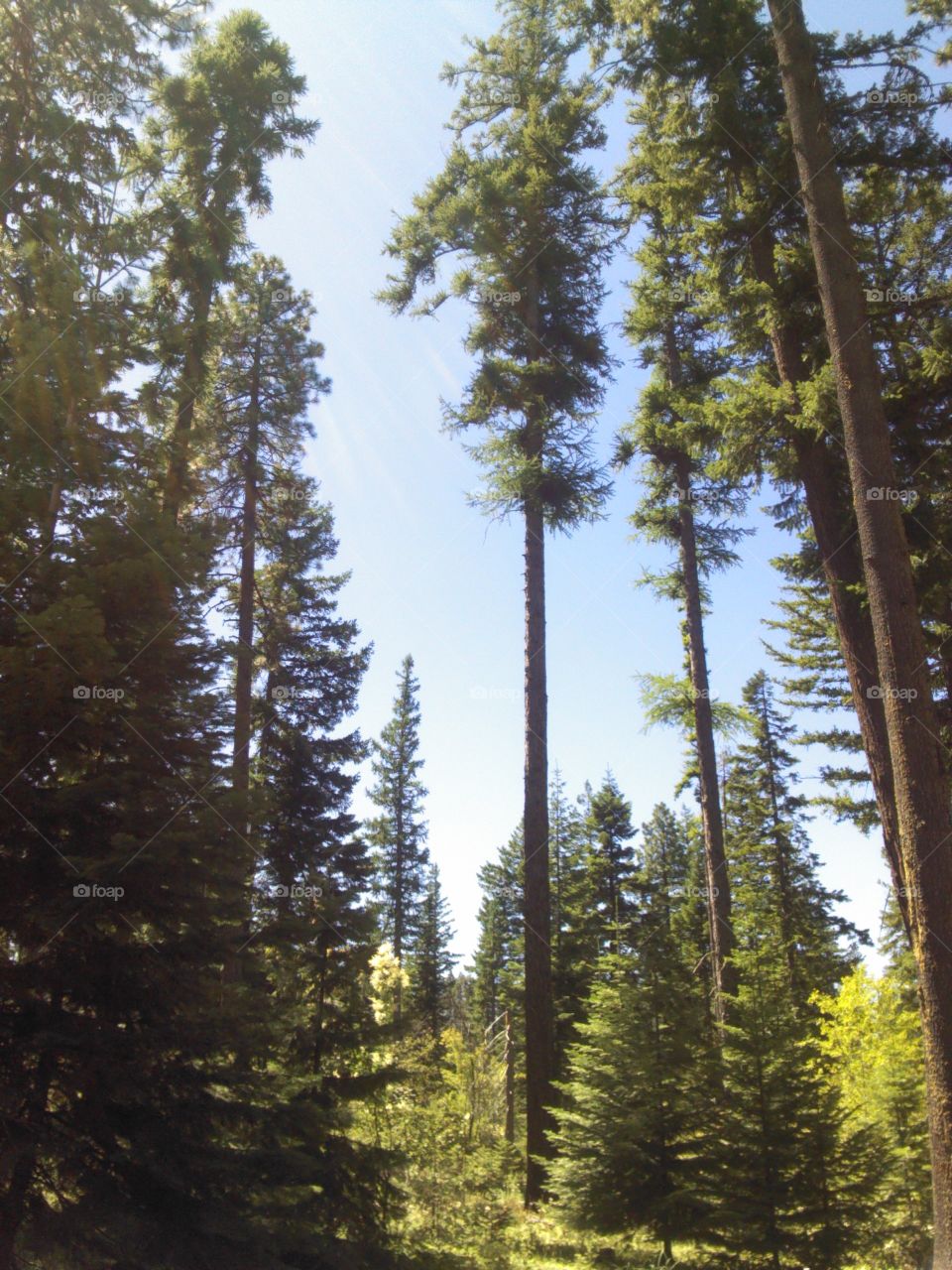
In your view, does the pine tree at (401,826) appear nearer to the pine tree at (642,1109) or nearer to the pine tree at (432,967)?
the pine tree at (432,967)

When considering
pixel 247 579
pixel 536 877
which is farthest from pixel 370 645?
pixel 536 877

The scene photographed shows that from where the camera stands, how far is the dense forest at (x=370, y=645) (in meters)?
6.81

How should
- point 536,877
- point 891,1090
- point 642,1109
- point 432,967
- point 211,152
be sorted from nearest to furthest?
point 642,1109
point 891,1090
point 536,877
point 211,152
point 432,967

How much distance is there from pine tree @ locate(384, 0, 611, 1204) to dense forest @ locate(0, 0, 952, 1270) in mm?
93

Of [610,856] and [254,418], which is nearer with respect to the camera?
[254,418]

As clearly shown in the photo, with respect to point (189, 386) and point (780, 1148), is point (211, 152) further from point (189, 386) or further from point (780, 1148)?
point (780, 1148)

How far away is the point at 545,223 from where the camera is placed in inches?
663

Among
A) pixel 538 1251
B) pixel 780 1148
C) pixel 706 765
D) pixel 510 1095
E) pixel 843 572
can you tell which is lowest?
pixel 538 1251

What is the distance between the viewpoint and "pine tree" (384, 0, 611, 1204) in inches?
616

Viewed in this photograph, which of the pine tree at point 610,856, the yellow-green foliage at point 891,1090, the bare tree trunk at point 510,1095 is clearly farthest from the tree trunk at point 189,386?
the bare tree trunk at point 510,1095

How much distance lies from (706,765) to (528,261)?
35.2 ft

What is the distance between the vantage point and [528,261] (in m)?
16.6

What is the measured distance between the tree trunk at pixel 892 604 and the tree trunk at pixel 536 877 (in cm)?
617

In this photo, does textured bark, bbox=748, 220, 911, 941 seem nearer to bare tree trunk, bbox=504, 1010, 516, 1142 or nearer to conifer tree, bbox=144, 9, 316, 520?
conifer tree, bbox=144, 9, 316, 520
